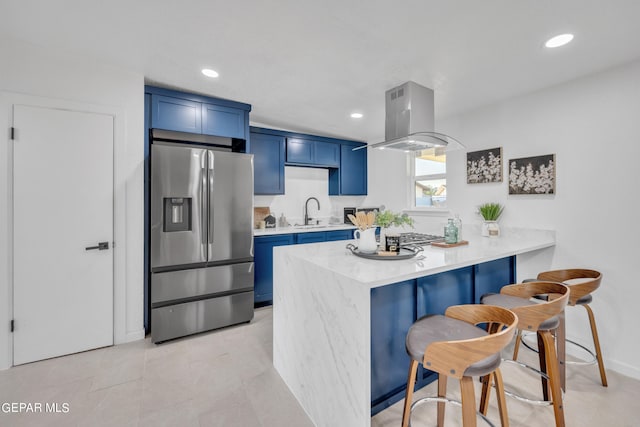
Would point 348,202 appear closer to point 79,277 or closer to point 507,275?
point 507,275

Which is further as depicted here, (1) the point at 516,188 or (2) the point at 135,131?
(1) the point at 516,188

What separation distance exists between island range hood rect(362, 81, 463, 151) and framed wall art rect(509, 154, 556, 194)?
0.85m

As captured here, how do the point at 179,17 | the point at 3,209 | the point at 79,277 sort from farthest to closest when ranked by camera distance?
the point at 79,277 < the point at 3,209 < the point at 179,17

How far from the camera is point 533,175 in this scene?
9.06 feet

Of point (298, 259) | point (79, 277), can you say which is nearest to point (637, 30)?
point (298, 259)

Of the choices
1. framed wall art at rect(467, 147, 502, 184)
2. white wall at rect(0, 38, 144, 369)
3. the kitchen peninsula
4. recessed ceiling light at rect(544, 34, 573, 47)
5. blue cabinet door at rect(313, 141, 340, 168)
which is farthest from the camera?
blue cabinet door at rect(313, 141, 340, 168)

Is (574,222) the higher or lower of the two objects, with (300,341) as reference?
higher

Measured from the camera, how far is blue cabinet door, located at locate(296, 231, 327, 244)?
3.83 metres

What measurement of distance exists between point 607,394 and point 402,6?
2.92m

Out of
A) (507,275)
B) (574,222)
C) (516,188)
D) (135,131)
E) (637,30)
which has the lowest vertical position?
(507,275)

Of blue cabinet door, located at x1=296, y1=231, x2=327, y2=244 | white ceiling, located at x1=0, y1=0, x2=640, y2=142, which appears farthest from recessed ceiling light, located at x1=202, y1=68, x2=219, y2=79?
blue cabinet door, located at x1=296, y1=231, x2=327, y2=244

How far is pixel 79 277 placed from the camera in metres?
2.37

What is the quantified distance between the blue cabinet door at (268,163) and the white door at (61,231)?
1733 millimetres

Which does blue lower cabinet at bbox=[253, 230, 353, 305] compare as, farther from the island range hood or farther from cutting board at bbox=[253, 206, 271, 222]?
the island range hood
